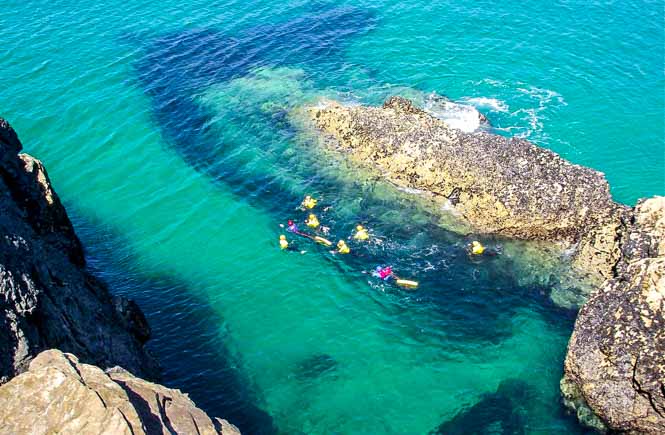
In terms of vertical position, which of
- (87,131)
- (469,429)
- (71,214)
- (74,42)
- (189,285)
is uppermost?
(74,42)

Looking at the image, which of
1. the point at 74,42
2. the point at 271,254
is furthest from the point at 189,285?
the point at 74,42

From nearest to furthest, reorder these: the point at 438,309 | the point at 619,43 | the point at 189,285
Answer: the point at 438,309, the point at 189,285, the point at 619,43

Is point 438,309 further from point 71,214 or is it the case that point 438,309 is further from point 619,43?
point 619,43

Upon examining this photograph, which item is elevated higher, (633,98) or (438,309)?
(633,98)

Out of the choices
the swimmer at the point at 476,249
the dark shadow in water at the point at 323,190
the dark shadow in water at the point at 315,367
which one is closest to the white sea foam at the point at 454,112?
the dark shadow in water at the point at 323,190

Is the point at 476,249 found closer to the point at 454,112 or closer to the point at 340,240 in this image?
the point at 340,240

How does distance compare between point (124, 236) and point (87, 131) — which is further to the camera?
point (87, 131)

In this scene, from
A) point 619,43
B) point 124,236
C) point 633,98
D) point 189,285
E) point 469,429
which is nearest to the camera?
point 469,429
